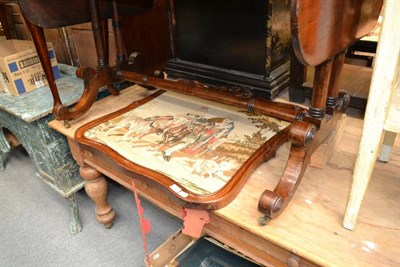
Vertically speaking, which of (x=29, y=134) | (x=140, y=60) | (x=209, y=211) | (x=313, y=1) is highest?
(x=313, y=1)

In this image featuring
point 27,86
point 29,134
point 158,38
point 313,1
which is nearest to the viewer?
point 313,1

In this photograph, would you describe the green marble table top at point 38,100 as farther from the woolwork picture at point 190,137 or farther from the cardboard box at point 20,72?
the woolwork picture at point 190,137

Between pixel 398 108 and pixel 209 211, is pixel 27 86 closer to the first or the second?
pixel 209 211

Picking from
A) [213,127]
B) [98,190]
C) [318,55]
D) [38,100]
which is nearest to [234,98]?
[213,127]

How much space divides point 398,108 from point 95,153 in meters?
0.88

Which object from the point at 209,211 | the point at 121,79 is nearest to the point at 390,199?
the point at 209,211

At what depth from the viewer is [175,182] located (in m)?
0.86

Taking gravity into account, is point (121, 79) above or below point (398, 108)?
below

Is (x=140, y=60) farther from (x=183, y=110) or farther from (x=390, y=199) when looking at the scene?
(x=390, y=199)

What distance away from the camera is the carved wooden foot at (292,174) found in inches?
28.0

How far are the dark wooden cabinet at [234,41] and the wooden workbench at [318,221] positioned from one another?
0.42m

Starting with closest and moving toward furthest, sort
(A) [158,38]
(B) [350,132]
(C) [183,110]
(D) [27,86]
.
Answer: (B) [350,132] → (C) [183,110] → (D) [27,86] → (A) [158,38]

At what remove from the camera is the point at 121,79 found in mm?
1424

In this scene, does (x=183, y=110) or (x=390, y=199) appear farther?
(x=183, y=110)
